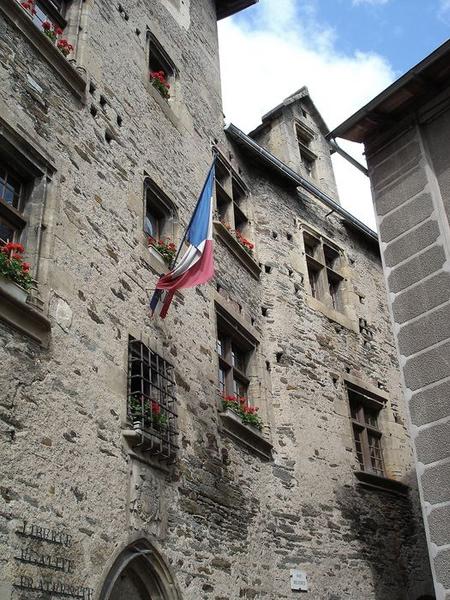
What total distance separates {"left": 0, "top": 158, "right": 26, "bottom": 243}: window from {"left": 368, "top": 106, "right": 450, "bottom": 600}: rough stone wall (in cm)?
336

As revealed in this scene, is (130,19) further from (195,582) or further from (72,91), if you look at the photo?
(195,582)

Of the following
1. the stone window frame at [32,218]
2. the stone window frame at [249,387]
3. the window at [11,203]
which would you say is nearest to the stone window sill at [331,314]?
the stone window frame at [249,387]

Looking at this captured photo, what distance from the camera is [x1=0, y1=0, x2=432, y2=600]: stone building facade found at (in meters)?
5.48

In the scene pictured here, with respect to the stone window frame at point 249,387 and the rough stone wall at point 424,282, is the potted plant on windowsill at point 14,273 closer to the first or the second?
Result: the rough stone wall at point 424,282

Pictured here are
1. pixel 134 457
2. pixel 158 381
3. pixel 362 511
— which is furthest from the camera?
pixel 362 511

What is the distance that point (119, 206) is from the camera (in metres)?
7.53

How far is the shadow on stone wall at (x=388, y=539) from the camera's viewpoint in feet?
31.5

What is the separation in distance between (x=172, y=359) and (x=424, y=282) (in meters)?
2.80

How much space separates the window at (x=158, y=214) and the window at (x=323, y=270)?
A: 3.83m

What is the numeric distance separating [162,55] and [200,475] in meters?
6.29

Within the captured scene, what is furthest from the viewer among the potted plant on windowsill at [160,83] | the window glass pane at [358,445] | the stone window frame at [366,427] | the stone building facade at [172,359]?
the stone window frame at [366,427]

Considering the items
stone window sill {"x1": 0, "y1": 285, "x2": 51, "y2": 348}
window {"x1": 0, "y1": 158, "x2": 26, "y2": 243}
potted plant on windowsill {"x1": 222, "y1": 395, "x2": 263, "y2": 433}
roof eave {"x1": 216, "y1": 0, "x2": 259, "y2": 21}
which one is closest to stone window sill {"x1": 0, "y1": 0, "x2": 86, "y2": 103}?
window {"x1": 0, "y1": 158, "x2": 26, "y2": 243}

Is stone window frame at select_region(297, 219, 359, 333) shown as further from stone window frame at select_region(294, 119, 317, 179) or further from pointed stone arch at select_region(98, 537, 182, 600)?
pointed stone arch at select_region(98, 537, 182, 600)

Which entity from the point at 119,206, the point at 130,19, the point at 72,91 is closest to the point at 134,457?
the point at 119,206
